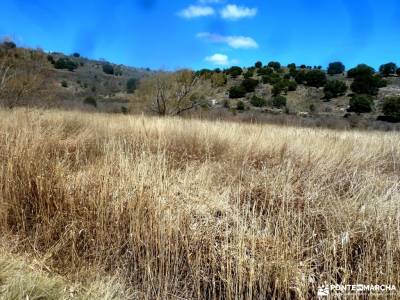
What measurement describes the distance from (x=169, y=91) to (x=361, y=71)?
1003 inches

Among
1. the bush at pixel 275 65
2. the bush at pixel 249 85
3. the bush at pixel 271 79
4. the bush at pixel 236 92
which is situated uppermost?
the bush at pixel 275 65

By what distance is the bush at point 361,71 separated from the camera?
37.2 metres

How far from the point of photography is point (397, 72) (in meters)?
39.6

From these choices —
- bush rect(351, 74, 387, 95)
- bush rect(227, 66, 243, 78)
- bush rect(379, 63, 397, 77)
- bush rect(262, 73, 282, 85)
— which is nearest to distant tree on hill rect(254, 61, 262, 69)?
bush rect(227, 66, 243, 78)

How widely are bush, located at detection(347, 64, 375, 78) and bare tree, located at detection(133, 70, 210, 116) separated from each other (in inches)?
882

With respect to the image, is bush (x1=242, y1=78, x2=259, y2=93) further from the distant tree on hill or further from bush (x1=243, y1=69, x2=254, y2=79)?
the distant tree on hill

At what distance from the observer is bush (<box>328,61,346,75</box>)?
4459cm

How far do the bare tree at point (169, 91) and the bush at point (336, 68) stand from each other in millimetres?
27955

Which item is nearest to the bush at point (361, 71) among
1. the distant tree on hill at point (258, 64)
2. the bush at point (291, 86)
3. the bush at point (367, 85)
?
the bush at point (367, 85)

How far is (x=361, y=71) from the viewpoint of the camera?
38.0 m

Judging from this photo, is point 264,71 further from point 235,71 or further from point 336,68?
point 336,68

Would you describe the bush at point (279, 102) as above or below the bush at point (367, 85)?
below

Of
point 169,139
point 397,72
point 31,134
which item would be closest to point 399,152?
point 169,139

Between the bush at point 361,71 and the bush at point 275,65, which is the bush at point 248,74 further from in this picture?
the bush at point 361,71
